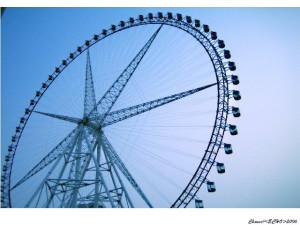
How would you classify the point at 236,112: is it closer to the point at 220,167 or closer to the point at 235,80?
the point at 235,80

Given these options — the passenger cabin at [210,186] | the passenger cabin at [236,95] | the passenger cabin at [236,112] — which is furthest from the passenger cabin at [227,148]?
the passenger cabin at [236,95]

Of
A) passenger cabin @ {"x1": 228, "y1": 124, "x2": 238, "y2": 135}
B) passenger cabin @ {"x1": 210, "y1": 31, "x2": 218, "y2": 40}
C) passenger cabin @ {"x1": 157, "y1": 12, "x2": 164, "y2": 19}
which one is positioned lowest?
passenger cabin @ {"x1": 228, "y1": 124, "x2": 238, "y2": 135}

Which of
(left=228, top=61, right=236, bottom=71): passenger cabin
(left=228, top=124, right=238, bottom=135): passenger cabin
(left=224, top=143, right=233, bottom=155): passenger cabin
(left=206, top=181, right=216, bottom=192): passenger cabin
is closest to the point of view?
(left=206, top=181, right=216, bottom=192): passenger cabin

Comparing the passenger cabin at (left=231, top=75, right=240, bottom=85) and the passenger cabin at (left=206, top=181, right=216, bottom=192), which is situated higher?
the passenger cabin at (left=231, top=75, right=240, bottom=85)

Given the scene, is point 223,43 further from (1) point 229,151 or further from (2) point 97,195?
(2) point 97,195

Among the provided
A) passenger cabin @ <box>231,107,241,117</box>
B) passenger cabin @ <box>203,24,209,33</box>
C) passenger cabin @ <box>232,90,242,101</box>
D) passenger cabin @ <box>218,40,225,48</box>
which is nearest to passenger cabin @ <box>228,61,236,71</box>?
passenger cabin @ <box>218,40,225,48</box>

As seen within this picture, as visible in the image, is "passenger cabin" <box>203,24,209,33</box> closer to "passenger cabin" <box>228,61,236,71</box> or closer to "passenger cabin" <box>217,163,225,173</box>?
"passenger cabin" <box>228,61,236,71</box>

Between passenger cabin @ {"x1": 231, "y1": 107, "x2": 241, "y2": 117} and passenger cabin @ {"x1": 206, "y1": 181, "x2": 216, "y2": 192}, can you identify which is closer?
passenger cabin @ {"x1": 206, "y1": 181, "x2": 216, "y2": 192}

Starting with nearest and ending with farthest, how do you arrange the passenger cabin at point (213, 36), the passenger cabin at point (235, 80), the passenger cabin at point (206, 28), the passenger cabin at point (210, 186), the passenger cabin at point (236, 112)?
1. the passenger cabin at point (210, 186)
2. the passenger cabin at point (236, 112)
3. the passenger cabin at point (235, 80)
4. the passenger cabin at point (213, 36)
5. the passenger cabin at point (206, 28)

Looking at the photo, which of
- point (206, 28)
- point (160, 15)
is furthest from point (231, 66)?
point (160, 15)

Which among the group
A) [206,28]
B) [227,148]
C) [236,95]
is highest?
[206,28]

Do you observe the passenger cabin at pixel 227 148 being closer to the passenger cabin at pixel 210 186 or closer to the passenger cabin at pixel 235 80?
the passenger cabin at pixel 210 186
